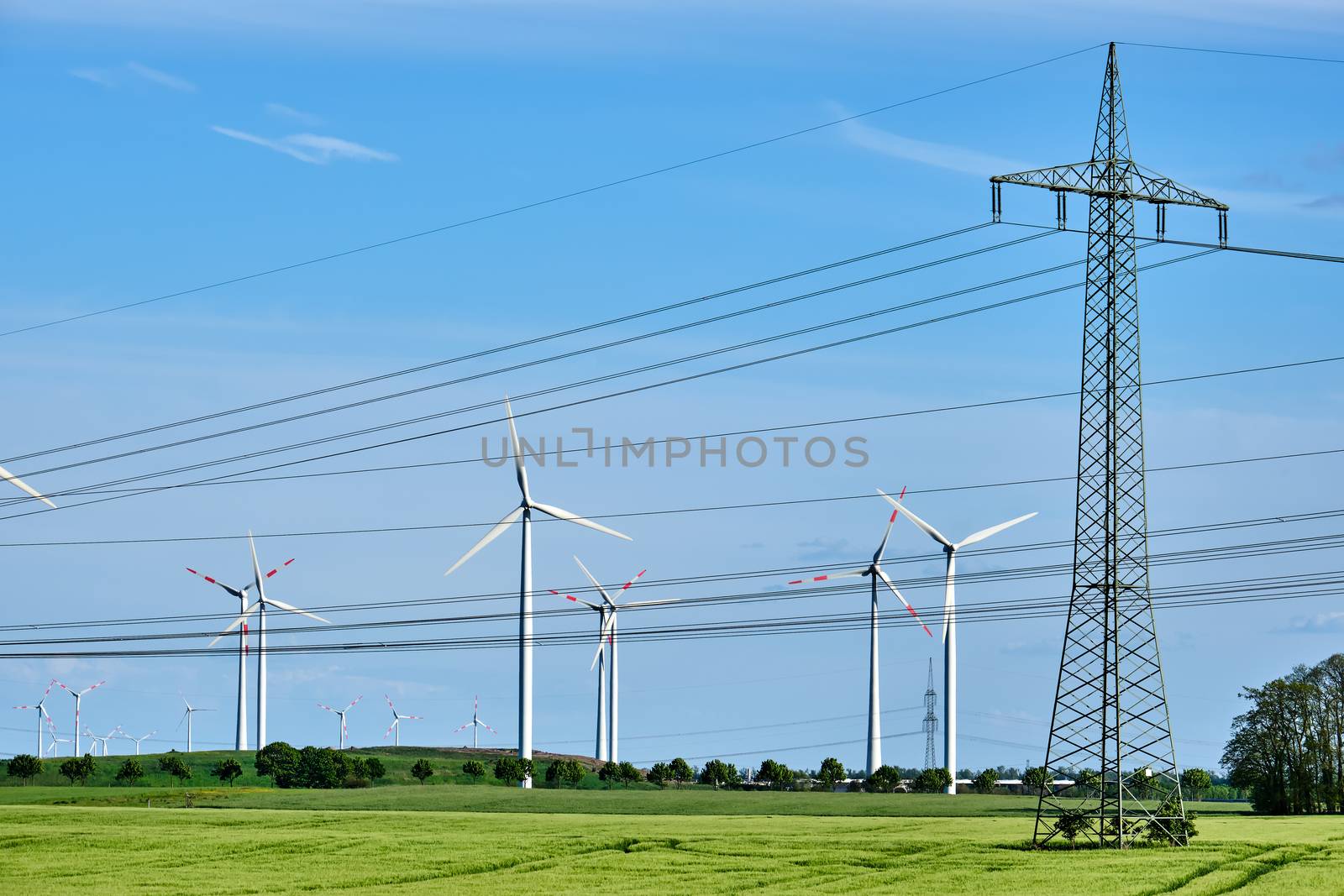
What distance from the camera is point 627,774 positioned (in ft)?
591

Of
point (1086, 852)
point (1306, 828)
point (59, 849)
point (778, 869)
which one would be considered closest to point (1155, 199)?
point (1086, 852)

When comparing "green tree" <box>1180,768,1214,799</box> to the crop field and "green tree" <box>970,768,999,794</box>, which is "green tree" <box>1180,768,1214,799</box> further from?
the crop field

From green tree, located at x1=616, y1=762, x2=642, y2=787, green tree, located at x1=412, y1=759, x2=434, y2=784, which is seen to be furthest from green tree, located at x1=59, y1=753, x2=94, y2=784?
green tree, located at x1=616, y1=762, x2=642, y2=787

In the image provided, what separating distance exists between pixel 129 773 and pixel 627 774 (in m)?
61.9

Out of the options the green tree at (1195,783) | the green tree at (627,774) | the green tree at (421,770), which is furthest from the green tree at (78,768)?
the green tree at (1195,783)

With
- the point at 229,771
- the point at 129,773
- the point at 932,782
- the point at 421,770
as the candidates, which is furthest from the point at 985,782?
the point at 129,773

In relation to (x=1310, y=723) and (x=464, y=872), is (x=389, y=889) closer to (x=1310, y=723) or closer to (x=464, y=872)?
(x=464, y=872)

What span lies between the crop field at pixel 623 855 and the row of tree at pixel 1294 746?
38473 mm

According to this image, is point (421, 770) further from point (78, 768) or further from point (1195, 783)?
point (1195, 783)

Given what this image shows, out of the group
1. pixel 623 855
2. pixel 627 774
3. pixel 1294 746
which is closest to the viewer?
pixel 623 855

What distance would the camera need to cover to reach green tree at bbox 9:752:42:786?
188500 mm

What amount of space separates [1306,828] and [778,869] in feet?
121

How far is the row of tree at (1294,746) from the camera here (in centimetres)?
14125

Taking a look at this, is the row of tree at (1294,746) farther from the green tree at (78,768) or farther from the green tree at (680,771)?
the green tree at (78,768)
